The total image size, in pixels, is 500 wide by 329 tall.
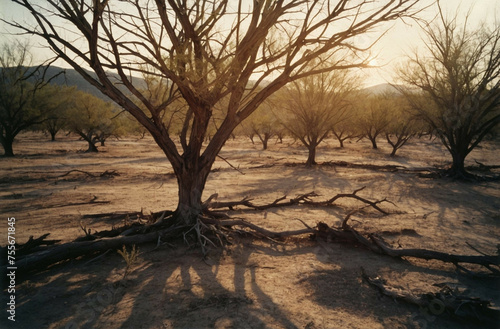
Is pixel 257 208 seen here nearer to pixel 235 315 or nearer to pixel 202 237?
pixel 202 237

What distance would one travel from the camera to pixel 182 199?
4781 mm

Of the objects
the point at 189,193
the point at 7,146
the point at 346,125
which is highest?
the point at 346,125

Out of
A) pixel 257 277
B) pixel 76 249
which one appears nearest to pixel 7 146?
pixel 76 249

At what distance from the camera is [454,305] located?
268 cm

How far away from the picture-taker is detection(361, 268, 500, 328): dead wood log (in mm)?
2551

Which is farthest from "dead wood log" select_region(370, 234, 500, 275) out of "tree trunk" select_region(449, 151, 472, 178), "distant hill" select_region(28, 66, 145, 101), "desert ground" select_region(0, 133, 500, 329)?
"tree trunk" select_region(449, 151, 472, 178)

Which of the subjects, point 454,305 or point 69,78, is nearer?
point 454,305

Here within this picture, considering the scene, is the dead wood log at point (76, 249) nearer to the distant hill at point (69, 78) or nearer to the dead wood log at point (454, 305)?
the distant hill at point (69, 78)

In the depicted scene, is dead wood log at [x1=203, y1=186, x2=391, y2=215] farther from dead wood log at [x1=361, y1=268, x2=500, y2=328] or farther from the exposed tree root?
dead wood log at [x1=361, y1=268, x2=500, y2=328]

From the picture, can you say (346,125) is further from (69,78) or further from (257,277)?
(257,277)

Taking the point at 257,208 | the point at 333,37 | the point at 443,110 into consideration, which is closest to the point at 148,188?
the point at 257,208

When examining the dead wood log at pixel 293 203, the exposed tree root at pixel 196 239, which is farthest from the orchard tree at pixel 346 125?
the exposed tree root at pixel 196 239

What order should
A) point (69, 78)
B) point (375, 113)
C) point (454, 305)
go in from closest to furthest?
point (454, 305)
point (69, 78)
point (375, 113)

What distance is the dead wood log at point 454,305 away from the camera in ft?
8.37
